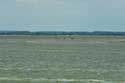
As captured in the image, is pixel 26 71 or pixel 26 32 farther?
pixel 26 32

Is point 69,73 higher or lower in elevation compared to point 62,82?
lower

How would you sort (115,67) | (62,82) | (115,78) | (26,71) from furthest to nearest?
(115,67) < (26,71) < (115,78) < (62,82)

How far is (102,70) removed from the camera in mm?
36094

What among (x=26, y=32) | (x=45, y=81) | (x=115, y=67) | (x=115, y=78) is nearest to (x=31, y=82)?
(x=45, y=81)

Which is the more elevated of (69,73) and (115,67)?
(69,73)

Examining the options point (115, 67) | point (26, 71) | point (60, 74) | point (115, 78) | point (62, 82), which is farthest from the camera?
point (115, 67)

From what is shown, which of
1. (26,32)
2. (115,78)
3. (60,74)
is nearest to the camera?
(115,78)

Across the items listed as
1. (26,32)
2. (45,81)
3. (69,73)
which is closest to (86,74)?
(69,73)

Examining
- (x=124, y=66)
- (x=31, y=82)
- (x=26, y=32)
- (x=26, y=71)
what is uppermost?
(x=31, y=82)

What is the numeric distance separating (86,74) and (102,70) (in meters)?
3.72

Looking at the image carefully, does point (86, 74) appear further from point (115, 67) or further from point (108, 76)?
point (115, 67)

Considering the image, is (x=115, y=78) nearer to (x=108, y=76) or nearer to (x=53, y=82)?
(x=108, y=76)

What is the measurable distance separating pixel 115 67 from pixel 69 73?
6793 millimetres

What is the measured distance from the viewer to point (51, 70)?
117ft
